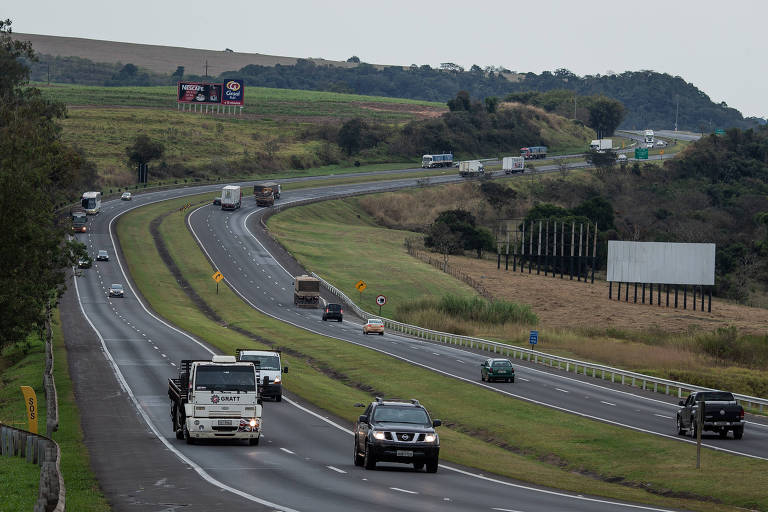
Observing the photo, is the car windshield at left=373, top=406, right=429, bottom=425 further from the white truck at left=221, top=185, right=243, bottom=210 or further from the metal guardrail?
the white truck at left=221, top=185, right=243, bottom=210

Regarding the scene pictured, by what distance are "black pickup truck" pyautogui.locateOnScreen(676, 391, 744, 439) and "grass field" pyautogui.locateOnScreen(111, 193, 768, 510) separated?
6.44ft

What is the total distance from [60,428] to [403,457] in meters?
13.6

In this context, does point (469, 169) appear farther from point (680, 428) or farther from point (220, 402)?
point (220, 402)

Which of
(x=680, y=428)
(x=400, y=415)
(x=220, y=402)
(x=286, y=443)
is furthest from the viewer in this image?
(x=680, y=428)

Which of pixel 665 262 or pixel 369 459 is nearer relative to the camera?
pixel 369 459

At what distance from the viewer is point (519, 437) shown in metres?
39.4

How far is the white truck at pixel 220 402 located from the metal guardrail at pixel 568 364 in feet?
73.5

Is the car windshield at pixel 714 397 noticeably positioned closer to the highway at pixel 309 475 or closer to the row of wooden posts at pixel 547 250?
the highway at pixel 309 475

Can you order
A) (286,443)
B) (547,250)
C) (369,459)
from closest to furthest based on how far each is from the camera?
(369,459) < (286,443) < (547,250)

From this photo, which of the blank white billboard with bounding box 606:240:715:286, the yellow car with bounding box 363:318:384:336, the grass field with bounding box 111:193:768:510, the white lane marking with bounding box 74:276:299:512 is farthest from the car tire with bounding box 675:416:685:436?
the blank white billboard with bounding box 606:240:715:286

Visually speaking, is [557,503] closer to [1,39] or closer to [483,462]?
[483,462]

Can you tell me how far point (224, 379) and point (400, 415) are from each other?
5.92 m

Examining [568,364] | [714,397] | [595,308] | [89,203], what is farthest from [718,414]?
[89,203]

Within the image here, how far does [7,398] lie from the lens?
148ft
